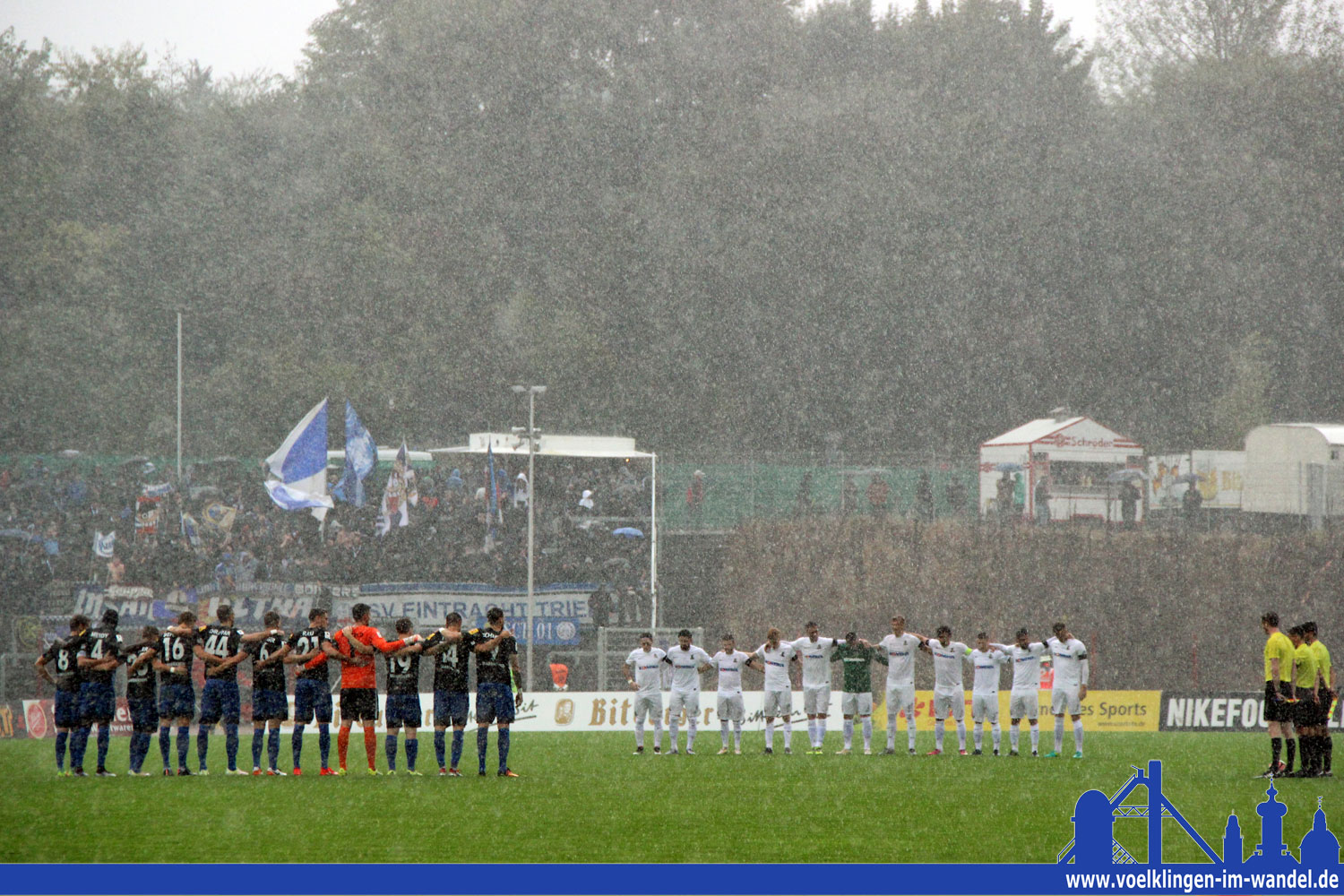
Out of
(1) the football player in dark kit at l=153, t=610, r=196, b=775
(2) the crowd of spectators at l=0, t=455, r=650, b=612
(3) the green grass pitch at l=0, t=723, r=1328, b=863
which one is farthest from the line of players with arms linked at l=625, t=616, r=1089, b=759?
(2) the crowd of spectators at l=0, t=455, r=650, b=612

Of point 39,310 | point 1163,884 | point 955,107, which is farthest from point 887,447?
point 1163,884

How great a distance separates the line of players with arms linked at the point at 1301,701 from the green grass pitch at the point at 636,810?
541 millimetres

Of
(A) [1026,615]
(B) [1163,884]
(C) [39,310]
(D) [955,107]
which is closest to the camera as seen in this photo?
(B) [1163,884]

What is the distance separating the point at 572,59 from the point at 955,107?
16.1m

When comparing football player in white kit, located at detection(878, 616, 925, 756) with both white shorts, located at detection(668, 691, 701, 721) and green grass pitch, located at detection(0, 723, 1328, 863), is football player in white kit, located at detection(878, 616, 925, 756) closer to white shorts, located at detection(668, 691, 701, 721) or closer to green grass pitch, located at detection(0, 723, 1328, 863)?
green grass pitch, located at detection(0, 723, 1328, 863)

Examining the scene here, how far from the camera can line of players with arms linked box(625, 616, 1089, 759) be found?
24266 millimetres

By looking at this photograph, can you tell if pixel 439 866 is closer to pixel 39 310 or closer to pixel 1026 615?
pixel 1026 615

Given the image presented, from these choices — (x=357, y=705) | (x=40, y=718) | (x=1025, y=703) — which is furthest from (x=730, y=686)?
(x=40, y=718)

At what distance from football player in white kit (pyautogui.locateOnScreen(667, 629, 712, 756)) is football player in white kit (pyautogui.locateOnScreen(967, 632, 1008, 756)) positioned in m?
4.46

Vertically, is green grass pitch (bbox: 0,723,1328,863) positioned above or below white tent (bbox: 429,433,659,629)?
below

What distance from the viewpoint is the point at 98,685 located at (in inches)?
801

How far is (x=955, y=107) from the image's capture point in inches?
2448

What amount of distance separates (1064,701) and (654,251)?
123ft

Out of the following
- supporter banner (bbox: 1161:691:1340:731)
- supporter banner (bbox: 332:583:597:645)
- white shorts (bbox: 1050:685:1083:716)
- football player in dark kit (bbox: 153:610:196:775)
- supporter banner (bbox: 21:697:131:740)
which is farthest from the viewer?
supporter banner (bbox: 332:583:597:645)
